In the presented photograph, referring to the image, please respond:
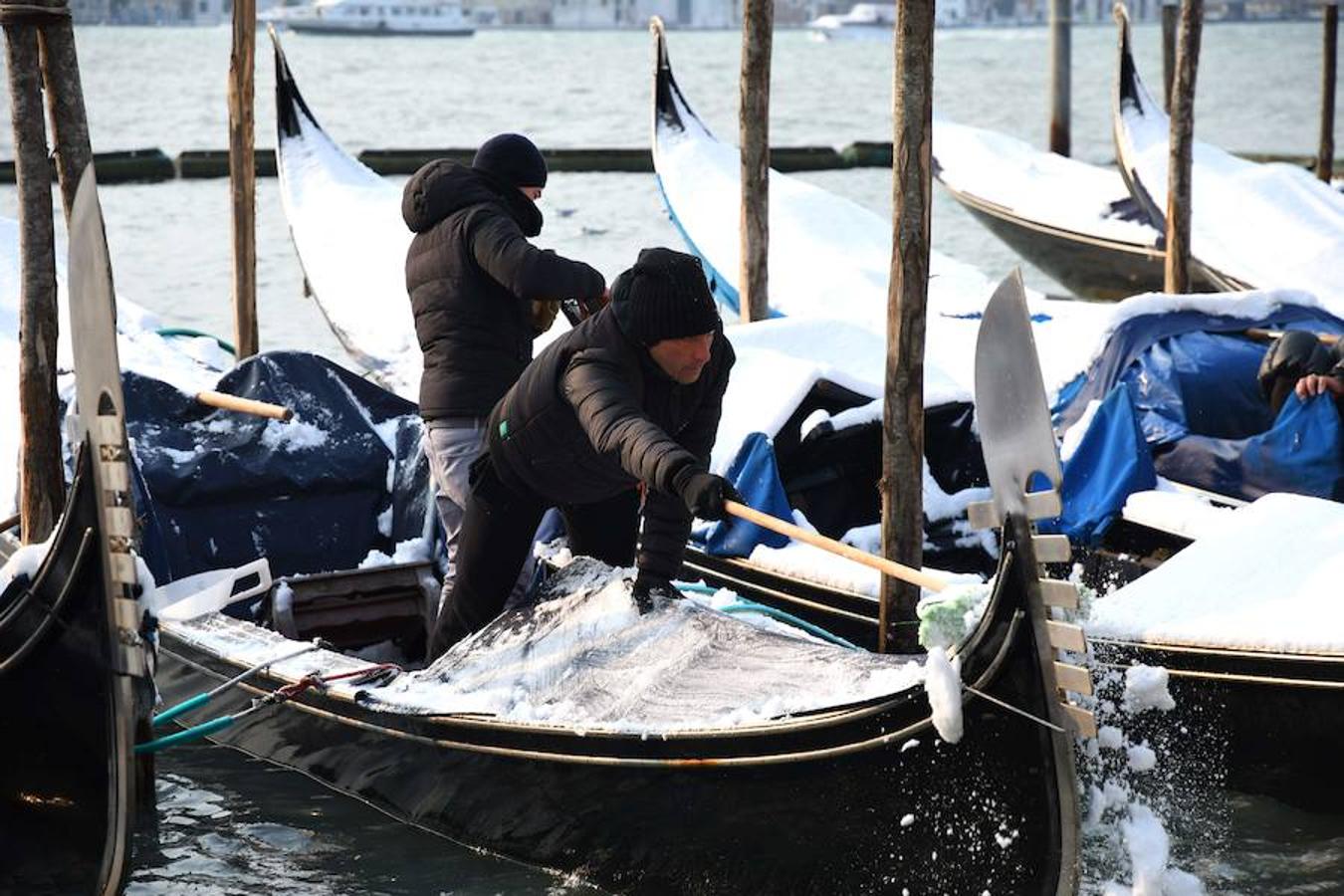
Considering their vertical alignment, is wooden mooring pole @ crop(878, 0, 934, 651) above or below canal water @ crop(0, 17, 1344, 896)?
above

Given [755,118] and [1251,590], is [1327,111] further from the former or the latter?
[1251,590]

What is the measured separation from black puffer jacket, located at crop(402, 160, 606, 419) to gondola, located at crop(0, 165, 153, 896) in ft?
3.79

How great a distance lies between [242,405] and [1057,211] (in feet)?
27.2

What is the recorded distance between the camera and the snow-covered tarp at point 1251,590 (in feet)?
16.5

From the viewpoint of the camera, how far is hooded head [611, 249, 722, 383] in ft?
13.6

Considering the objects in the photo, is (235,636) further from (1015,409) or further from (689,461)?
(1015,409)

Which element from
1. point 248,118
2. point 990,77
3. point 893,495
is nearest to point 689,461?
point 893,495

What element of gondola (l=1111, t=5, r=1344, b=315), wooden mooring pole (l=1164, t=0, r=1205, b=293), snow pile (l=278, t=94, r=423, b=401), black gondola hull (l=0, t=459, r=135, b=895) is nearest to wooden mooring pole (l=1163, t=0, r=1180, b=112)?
gondola (l=1111, t=5, r=1344, b=315)

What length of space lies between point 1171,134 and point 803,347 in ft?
11.1

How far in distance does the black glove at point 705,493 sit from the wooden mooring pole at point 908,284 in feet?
4.58

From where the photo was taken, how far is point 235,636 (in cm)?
534

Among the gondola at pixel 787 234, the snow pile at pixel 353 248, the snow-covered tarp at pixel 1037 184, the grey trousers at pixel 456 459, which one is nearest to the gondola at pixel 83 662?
the grey trousers at pixel 456 459

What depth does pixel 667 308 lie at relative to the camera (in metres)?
4.14

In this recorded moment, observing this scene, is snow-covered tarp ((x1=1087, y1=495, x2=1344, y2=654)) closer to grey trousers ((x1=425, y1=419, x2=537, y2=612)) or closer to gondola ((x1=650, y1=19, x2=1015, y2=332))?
grey trousers ((x1=425, y1=419, x2=537, y2=612))
